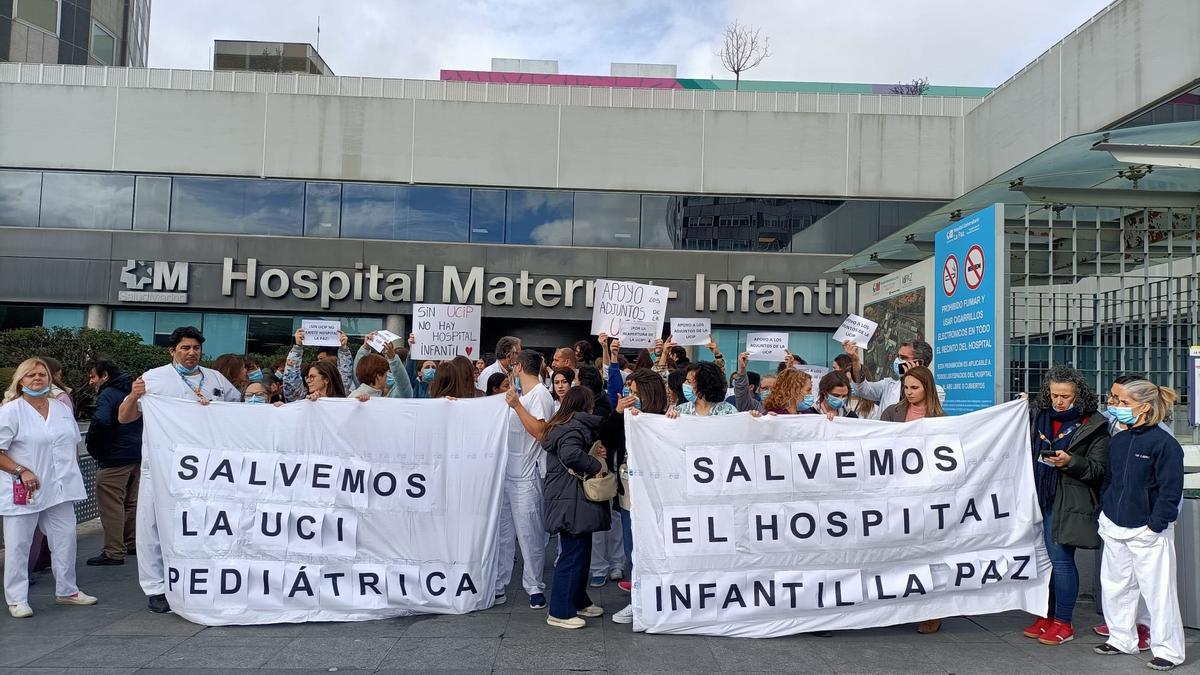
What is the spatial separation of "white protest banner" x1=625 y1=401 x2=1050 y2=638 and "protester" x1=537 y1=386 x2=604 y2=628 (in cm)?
29

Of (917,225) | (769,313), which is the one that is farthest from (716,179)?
(917,225)

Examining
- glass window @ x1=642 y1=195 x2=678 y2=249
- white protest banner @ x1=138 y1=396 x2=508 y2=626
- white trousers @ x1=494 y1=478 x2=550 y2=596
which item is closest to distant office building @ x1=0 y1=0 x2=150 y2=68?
glass window @ x1=642 y1=195 x2=678 y2=249

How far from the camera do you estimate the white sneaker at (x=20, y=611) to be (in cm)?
636

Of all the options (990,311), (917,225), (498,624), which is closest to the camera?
(498,624)

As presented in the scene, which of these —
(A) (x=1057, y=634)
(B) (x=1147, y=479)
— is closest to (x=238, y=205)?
(A) (x=1057, y=634)

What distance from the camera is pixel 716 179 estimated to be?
Answer: 2348cm

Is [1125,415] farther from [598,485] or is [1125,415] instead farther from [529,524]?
[529,524]

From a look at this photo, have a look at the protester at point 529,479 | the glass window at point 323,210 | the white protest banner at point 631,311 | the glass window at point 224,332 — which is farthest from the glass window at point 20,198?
the protester at point 529,479

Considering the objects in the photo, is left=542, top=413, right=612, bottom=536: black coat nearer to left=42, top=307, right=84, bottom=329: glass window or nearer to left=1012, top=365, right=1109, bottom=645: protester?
left=1012, top=365, right=1109, bottom=645: protester

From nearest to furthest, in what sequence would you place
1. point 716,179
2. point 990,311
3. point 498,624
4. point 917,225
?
point 498,624, point 990,311, point 917,225, point 716,179

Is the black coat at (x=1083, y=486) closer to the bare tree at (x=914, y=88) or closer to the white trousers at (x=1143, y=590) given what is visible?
the white trousers at (x=1143, y=590)

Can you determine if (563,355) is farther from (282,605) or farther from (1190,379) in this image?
(1190,379)

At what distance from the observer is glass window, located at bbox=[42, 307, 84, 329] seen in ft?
77.5

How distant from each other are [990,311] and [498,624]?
5.17m
